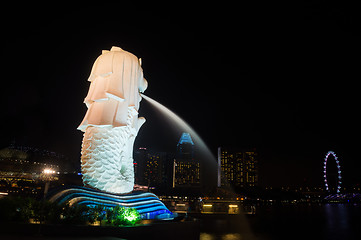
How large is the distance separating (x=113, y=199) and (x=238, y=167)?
130 m

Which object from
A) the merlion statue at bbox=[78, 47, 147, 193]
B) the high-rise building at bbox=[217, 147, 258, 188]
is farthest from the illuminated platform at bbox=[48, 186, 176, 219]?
the high-rise building at bbox=[217, 147, 258, 188]

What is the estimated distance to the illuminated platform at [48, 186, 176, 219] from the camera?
12.3 m

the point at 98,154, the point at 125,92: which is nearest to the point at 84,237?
the point at 98,154

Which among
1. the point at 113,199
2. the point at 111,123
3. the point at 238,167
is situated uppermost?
the point at 238,167

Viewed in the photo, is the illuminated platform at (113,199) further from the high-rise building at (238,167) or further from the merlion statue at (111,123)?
the high-rise building at (238,167)

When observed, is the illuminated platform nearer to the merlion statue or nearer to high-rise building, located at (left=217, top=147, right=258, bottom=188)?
the merlion statue

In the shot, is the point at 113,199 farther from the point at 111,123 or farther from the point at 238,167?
the point at 238,167

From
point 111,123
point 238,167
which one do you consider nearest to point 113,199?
point 111,123

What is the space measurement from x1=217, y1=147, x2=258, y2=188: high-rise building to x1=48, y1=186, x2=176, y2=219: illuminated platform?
4753 inches

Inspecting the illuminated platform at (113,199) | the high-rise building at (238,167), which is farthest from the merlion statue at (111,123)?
the high-rise building at (238,167)

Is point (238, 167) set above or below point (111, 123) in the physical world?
above

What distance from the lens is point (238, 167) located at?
138m

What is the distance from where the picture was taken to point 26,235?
30.8 ft

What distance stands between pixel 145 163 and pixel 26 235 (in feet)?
384
